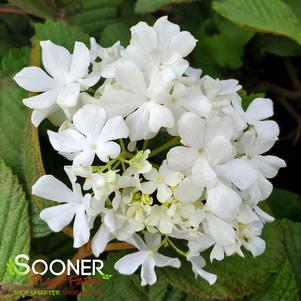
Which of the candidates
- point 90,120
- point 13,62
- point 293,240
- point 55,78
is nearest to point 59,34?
point 13,62

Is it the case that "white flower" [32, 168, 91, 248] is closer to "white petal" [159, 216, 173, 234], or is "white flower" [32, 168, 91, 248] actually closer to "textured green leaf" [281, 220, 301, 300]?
"white petal" [159, 216, 173, 234]

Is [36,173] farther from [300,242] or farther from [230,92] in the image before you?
[300,242]

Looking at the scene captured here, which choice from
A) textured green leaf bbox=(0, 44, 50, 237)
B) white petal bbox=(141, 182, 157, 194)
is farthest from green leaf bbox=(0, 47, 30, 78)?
white petal bbox=(141, 182, 157, 194)

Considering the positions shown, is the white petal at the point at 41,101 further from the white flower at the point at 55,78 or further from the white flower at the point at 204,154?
the white flower at the point at 204,154

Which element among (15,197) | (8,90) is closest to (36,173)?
(15,197)

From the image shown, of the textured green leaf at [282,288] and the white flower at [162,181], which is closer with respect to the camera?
the white flower at [162,181]

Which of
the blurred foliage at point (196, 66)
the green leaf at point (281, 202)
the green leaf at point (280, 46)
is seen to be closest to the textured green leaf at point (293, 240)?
the blurred foliage at point (196, 66)
